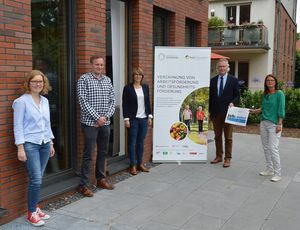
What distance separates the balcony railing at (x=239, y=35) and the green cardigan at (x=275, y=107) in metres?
14.2

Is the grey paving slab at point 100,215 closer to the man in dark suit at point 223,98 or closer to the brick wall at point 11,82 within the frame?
the brick wall at point 11,82

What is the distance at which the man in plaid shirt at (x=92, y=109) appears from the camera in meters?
4.62

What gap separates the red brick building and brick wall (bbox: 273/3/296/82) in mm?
16461

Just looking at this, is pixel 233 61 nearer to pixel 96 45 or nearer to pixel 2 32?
pixel 96 45

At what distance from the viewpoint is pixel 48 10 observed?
4785 mm

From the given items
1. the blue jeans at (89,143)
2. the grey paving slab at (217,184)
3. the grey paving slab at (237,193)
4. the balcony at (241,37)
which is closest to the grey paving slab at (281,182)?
the grey paving slab at (237,193)

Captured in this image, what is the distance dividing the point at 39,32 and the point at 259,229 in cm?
388

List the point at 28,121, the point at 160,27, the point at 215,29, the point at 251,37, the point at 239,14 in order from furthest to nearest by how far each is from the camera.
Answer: the point at 239,14 < the point at 215,29 < the point at 251,37 < the point at 160,27 < the point at 28,121

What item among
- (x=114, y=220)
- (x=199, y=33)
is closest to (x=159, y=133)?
(x=114, y=220)

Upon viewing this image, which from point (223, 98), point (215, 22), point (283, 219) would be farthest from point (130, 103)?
point (215, 22)

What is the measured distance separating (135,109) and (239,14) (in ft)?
57.0

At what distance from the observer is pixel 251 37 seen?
18.8 m

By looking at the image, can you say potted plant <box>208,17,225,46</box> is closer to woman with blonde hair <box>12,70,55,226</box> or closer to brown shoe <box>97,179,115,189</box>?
brown shoe <box>97,179,115,189</box>

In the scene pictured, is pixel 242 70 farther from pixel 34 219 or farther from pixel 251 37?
pixel 34 219
